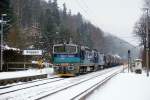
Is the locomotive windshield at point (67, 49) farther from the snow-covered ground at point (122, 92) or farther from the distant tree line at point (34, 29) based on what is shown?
the distant tree line at point (34, 29)

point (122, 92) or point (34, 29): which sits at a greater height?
point (34, 29)

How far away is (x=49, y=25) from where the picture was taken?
87188 millimetres

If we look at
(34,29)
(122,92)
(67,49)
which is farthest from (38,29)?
(122,92)

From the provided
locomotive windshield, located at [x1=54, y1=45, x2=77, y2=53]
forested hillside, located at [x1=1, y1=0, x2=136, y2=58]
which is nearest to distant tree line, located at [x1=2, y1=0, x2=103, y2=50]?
forested hillside, located at [x1=1, y1=0, x2=136, y2=58]

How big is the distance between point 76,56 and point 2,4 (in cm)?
2438

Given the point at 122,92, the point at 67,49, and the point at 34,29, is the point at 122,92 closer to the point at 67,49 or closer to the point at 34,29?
the point at 67,49

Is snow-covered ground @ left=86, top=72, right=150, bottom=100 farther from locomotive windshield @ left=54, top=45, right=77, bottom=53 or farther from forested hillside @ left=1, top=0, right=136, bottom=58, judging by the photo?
forested hillside @ left=1, top=0, right=136, bottom=58

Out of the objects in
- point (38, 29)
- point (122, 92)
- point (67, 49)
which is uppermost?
point (38, 29)

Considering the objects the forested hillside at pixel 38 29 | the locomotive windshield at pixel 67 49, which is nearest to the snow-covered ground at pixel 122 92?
the locomotive windshield at pixel 67 49

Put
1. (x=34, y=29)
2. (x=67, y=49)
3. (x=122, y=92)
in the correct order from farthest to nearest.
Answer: (x=34, y=29) < (x=67, y=49) < (x=122, y=92)

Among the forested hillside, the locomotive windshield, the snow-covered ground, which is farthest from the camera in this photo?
the forested hillside

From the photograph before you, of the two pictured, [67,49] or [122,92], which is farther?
[67,49]

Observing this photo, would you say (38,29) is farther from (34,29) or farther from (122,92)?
(122,92)

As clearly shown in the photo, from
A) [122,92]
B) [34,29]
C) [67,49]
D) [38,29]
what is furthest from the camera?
[34,29]
